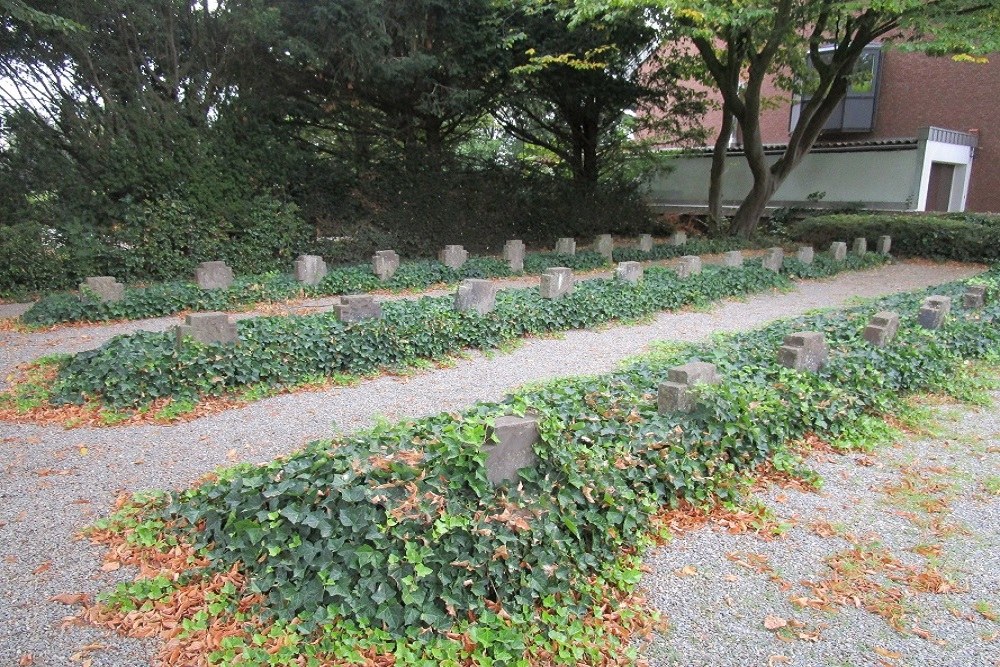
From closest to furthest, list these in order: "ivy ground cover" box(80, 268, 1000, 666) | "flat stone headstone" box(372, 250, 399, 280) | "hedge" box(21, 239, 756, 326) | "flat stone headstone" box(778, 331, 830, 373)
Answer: "ivy ground cover" box(80, 268, 1000, 666)
"flat stone headstone" box(778, 331, 830, 373)
"hedge" box(21, 239, 756, 326)
"flat stone headstone" box(372, 250, 399, 280)

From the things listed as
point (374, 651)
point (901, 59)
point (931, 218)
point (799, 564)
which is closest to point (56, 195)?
point (374, 651)

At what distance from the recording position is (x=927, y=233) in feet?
49.8

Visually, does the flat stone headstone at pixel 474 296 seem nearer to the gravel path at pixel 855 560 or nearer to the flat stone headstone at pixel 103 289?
the gravel path at pixel 855 560

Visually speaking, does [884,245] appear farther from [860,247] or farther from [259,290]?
[259,290]

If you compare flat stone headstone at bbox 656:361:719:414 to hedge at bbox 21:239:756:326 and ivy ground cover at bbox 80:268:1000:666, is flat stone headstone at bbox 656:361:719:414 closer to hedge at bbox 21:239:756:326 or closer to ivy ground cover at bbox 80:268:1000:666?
ivy ground cover at bbox 80:268:1000:666

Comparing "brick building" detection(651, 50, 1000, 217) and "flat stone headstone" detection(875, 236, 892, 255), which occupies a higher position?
"brick building" detection(651, 50, 1000, 217)

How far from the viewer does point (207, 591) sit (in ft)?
9.34

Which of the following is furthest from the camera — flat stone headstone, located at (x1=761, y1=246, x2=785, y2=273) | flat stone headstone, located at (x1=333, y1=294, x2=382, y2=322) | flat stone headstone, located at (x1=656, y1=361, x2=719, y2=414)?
flat stone headstone, located at (x1=761, y1=246, x2=785, y2=273)

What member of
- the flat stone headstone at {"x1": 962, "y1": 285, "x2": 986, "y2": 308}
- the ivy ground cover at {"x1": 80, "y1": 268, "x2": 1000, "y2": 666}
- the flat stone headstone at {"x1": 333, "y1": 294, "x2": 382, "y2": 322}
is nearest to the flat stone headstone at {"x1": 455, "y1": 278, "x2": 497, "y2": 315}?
the flat stone headstone at {"x1": 333, "y1": 294, "x2": 382, "y2": 322}

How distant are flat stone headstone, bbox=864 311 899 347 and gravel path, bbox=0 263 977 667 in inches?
89.5

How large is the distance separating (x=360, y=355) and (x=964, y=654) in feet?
16.5

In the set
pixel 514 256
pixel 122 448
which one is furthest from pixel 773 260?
pixel 122 448

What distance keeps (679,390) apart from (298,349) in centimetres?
360

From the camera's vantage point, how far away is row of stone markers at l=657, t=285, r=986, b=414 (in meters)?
4.04
